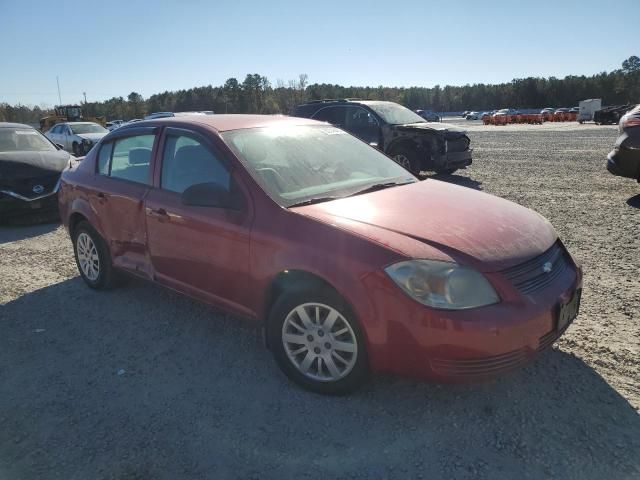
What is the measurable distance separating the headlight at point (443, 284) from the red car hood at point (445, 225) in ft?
0.19

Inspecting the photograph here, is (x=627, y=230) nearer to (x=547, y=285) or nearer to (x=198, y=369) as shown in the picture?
(x=547, y=285)

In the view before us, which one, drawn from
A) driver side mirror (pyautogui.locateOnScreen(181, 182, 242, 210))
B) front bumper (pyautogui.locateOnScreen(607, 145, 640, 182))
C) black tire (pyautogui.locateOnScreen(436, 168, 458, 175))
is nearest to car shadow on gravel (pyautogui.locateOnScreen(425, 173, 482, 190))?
black tire (pyautogui.locateOnScreen(436, 168, 458, 175))

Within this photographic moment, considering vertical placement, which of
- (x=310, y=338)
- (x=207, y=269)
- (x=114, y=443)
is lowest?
(x=114, y=443)

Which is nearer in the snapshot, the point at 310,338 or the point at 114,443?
the point at 114,443

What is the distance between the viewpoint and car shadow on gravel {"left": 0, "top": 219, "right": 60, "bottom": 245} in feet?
24.0

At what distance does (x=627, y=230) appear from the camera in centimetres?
627

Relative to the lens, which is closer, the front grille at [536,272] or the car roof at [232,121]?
the front grille at [536,272]

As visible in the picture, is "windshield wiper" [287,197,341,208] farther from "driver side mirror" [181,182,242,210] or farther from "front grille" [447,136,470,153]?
"front grille" [447,136,470,153]

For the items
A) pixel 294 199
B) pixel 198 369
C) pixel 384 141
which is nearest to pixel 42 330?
A: pixel 198 369

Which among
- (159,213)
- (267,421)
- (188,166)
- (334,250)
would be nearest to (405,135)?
(188,166)

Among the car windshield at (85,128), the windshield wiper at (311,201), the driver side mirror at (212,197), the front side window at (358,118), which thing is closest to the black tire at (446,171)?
the front side window at (358,118)

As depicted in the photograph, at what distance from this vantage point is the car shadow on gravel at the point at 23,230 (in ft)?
24.0

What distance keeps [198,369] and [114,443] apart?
82 centimetres

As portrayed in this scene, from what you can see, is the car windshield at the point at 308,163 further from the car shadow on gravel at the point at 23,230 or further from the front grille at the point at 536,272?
the car shadow on gravel at the point at 23,230
